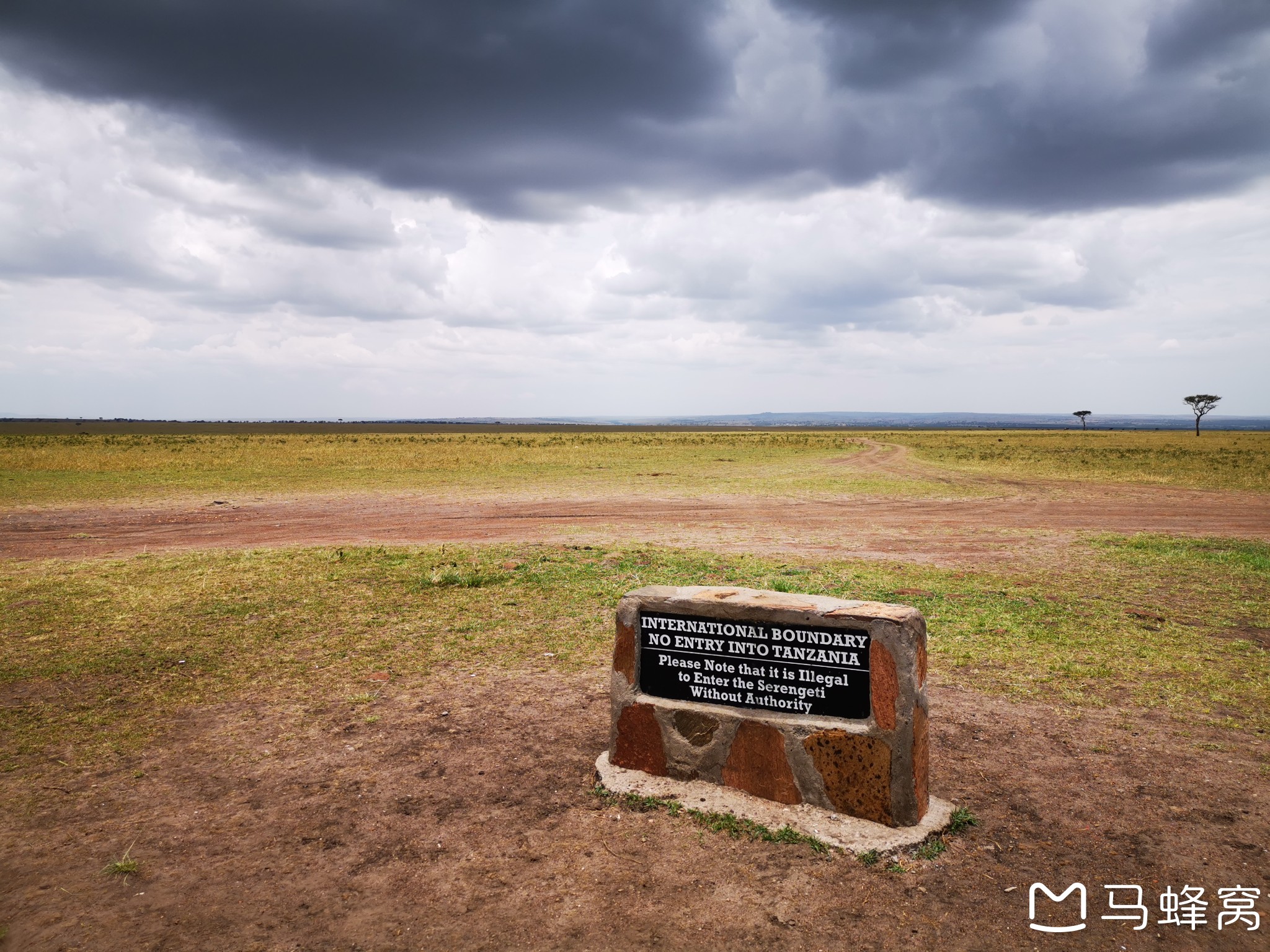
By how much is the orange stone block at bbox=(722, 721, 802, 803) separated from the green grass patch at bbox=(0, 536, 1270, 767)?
10.9 feet

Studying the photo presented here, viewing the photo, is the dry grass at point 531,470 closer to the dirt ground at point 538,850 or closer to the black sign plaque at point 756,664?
the dirt ground at point 538,850

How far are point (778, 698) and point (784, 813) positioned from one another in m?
0.79

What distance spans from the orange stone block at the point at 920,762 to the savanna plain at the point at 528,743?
243 millimetres

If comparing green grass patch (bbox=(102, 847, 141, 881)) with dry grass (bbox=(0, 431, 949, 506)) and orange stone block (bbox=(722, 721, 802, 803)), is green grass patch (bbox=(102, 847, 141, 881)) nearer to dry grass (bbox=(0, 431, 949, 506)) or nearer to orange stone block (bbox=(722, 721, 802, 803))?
orange stone block (bbox=(722, 721, 802, 803))

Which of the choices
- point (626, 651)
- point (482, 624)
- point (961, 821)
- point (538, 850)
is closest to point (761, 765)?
point (626, 651)

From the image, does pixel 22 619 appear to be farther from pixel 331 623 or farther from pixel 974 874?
pixel 974 874

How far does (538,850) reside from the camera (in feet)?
16.4

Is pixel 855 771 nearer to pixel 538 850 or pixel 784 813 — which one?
pixel 784 813

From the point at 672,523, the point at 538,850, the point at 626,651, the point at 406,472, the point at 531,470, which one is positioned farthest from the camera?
the point at 531,470

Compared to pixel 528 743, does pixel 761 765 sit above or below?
above

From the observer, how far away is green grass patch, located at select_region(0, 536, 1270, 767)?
7.71 m

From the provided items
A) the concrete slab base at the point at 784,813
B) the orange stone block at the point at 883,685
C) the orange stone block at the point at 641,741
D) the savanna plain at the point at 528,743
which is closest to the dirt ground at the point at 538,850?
the savanna plain at the point at 528,743

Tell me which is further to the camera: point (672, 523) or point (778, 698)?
point (672, 523)

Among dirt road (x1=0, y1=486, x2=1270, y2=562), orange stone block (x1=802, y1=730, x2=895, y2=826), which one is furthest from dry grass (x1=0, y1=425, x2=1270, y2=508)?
orange stone block (x1=802, y1=730, x2=895, y2=826)
